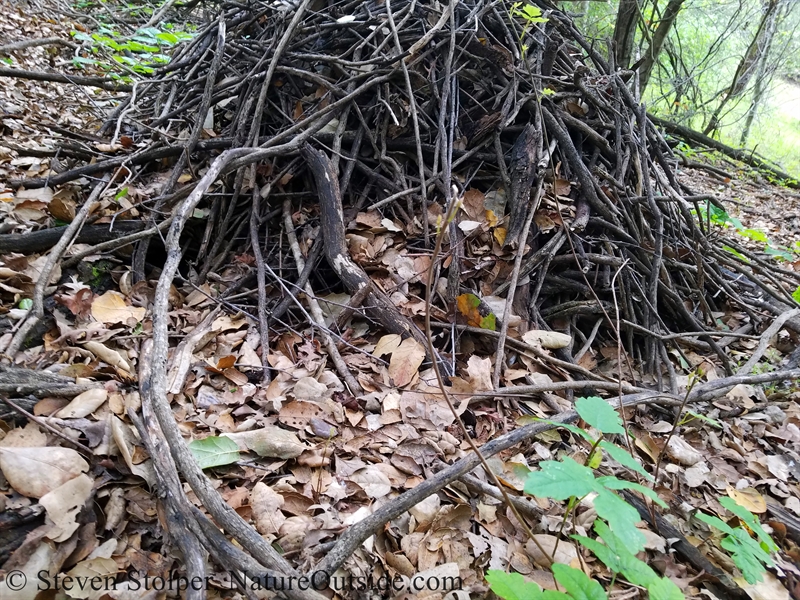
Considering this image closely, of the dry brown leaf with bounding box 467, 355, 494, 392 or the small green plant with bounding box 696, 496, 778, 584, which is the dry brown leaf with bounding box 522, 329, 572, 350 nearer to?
the dry brown leaf with bounding box 467, 355, 494, 392

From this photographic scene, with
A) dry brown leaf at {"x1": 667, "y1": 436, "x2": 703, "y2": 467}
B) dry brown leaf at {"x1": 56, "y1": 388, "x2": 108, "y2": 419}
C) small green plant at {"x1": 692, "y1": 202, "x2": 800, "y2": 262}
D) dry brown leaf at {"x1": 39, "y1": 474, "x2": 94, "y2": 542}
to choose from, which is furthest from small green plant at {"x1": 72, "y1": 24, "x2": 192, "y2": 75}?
small green plant at {"x1": 692, "y1": 202, "x2": 800, "y2": 262}

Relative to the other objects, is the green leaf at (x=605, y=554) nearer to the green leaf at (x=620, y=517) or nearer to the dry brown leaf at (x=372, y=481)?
the green leaf at (x=620, y=517)

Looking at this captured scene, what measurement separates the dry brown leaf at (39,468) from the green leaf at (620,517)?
1509 millimetres

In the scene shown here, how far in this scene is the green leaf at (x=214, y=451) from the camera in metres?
1.55

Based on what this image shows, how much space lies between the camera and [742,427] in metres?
2.27

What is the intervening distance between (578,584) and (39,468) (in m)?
1.56

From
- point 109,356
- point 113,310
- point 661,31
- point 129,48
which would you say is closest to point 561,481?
point 109,356

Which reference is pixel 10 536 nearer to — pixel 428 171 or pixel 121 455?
pixel 121 455

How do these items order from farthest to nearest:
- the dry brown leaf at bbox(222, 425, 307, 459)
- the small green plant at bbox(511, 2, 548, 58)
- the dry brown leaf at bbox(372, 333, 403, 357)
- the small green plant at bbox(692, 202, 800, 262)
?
the small green plant at bbox(692, 202, 800, 262) → the small green plant at bbox(511, 2, 548, 58) → the dry brown leaf at bbox(372, 333, 403, 357) → the dry brown leaf at bbox(222, 425, 307, 459)

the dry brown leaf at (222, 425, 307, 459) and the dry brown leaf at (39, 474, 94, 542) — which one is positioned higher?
the dry brown leaf at (222, 425, 307, 459)

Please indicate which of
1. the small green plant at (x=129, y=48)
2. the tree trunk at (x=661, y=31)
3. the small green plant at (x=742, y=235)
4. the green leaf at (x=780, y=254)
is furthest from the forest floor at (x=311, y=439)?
the tree trunk at (x=661, y=31)

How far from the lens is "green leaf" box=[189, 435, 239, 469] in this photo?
1.55m

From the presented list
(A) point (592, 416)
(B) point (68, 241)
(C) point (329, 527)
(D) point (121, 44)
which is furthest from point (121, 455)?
(D) point (121, 44)

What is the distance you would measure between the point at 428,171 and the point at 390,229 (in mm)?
496
